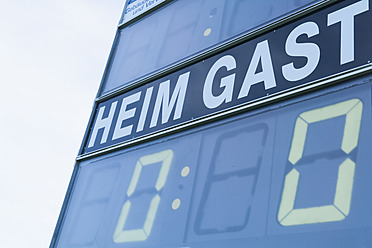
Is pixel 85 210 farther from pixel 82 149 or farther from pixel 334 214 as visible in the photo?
pixel 334 214

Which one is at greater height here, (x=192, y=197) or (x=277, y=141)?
(x=277, y=141)

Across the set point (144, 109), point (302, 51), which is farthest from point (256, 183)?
point (144, 109)

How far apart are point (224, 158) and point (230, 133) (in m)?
0.10

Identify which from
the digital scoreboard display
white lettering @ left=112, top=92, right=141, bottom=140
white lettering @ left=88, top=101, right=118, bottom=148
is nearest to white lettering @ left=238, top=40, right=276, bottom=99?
the digital scoreboard display

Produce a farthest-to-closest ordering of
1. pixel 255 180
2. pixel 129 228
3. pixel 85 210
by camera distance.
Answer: pixel 85 210 → pixel 129 228 → pixel 255 180

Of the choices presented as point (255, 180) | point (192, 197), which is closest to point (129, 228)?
point (192, 197)

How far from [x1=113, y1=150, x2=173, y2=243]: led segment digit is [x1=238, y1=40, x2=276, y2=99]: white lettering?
1.34 feet

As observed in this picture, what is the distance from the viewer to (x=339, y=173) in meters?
1.30

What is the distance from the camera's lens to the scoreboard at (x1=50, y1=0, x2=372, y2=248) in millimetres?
1337

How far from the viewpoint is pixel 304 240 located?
1.28m

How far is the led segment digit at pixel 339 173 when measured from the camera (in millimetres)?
1263

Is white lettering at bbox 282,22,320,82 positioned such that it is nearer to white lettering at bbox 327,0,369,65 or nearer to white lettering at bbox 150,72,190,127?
white lettering at bbox 327,0,369,65

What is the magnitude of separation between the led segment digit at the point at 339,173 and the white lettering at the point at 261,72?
9.2 inches

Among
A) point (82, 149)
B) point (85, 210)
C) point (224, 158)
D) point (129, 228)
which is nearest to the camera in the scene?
point (224, 158)
